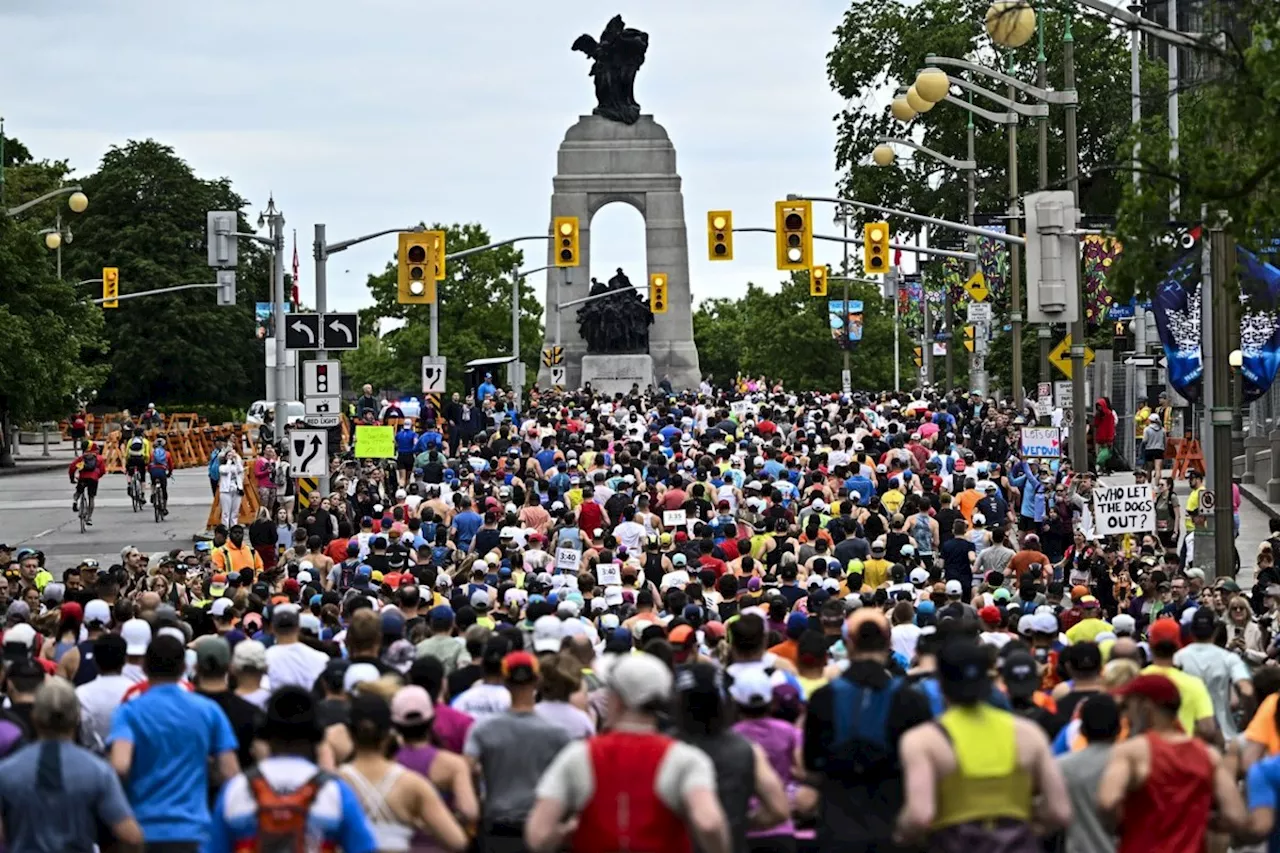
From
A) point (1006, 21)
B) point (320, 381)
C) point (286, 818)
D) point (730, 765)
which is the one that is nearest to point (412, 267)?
point (320, 381)

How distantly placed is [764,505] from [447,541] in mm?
3597

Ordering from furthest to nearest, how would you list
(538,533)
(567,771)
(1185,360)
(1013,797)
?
(1185,360), (538,533), (1013,797), (567,771)

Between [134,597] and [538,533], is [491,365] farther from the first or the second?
[134,597]

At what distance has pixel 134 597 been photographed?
18422mm

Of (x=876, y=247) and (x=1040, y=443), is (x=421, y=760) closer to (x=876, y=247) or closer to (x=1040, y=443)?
(x=1040, y=443)

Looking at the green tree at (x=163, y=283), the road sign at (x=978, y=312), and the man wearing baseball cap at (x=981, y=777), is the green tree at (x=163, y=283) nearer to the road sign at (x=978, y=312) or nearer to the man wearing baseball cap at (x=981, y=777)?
the road sign at (x=978, y=312)

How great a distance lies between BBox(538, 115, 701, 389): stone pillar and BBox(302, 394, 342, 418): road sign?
56.2 meters

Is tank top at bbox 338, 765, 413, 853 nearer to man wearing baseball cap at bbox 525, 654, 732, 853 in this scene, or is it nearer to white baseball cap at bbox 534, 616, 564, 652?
man wearing baseball cap at bbox 525, 654, 732, 853

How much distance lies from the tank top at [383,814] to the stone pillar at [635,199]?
263 ft

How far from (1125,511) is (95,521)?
24.6 metres

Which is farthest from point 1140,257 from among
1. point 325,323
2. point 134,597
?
point 325,323

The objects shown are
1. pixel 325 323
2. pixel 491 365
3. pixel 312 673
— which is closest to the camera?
pixel 312 673

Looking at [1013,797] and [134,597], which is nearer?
[1013,797]

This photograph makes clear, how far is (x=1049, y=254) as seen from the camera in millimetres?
28141
